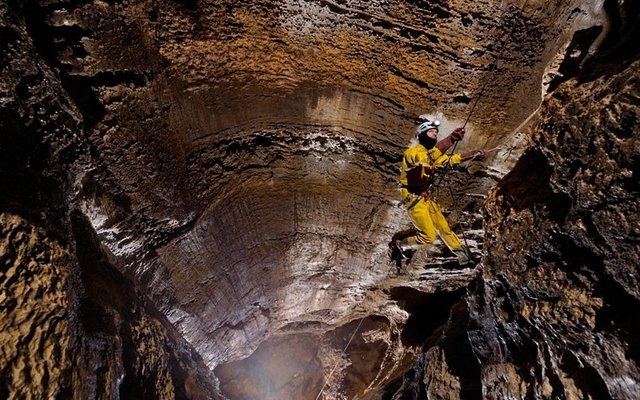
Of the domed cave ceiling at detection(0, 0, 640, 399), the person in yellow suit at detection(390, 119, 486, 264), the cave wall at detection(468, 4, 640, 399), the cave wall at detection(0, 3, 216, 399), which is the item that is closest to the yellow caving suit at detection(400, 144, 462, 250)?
the person in yellow suit at detection(390, 119, 486, 264)

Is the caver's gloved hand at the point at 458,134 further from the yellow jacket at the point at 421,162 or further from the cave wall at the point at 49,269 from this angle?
the cave wall at the point at 49,269

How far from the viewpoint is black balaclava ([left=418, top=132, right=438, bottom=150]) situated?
3715 millimetres

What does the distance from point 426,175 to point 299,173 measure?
1.64m

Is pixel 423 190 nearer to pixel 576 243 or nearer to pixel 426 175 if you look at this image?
pixel 426 175

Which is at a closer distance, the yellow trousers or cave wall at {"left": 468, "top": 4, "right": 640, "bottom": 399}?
cave wall at {"left": 468, "top": 4, "right": 640, "bottom": 399}

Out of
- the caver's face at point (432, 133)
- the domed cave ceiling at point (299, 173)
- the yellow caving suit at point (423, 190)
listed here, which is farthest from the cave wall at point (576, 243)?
the caver's face at point (432, 133)

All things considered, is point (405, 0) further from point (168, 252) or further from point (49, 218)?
point (168, 252)

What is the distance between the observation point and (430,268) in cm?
592

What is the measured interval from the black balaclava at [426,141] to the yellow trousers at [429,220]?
24.0 inches

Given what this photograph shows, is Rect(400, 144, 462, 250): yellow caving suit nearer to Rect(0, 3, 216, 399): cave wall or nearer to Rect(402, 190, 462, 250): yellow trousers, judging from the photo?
Rect(402, 190, 462, 250): yellow trousers

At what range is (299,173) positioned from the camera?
4.73 m

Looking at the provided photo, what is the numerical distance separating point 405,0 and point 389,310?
19.4ft

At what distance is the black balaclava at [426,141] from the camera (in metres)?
3.72

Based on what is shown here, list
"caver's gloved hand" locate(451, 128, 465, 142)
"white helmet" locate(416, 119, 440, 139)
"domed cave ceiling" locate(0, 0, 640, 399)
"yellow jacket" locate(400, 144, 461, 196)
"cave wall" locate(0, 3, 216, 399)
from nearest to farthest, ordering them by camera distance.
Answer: "cave wall" locate(0, 3, 216, 399), "domed cave ceiling" locate(0, 0, 640, 399), "caver's gloved hand" locate(451, 128, 465, 142), "yellow jacket" locate(400, 144, 461, 196), "white helmet" locate(416, 119, 440, 139)
